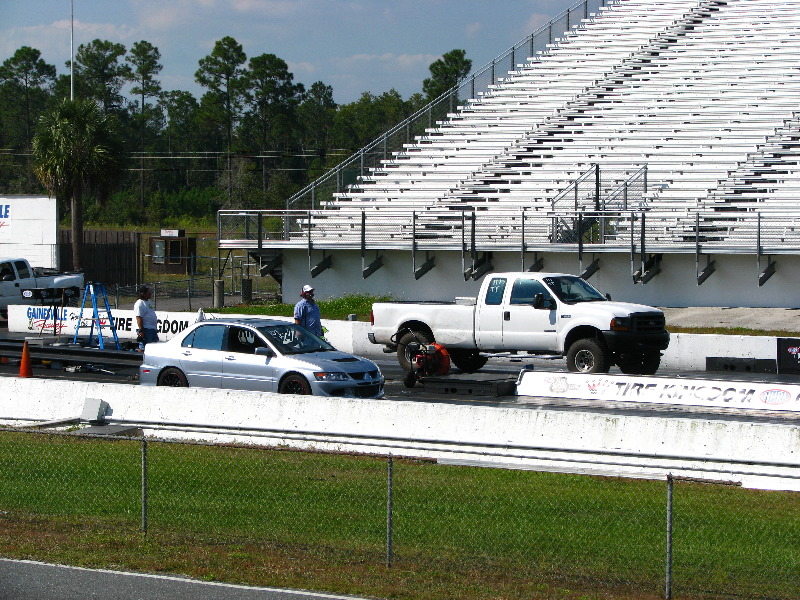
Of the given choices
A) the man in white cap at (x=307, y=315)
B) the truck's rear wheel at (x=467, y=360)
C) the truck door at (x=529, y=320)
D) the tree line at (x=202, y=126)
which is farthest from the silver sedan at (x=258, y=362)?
the tree line at (x=202, y=126)

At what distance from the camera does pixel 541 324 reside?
806 inches

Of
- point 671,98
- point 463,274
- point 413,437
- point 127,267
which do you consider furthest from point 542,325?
point 127,267

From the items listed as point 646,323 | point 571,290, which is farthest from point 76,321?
point 646,323

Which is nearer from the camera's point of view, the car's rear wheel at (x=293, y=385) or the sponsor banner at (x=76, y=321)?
the car's rear wheel at (x=293, y=385)

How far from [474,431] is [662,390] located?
5.06 m

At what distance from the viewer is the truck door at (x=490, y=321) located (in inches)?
811

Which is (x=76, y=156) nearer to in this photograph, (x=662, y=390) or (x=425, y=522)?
(x=662, y=390)

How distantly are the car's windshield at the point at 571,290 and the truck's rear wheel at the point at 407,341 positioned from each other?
238cm

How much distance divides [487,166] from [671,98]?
274 inches

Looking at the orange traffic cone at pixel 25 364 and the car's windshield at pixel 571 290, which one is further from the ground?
the car's windshield at pixel 571 290

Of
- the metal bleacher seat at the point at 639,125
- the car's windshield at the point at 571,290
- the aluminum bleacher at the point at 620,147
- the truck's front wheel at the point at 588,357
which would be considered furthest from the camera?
the metal bleacher seat at the point at 639,125

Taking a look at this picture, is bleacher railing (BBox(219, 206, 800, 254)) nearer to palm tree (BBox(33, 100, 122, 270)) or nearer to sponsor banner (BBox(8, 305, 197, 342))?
sponsor banner (BBox(8, 305, 197, 342))

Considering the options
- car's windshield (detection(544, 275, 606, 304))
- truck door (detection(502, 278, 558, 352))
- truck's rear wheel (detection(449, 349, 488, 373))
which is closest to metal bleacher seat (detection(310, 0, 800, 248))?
car's windshield (detection(544, 275, 606, 304))

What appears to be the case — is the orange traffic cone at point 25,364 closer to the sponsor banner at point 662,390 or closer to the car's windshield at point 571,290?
the sponsor banner at point 662,390
